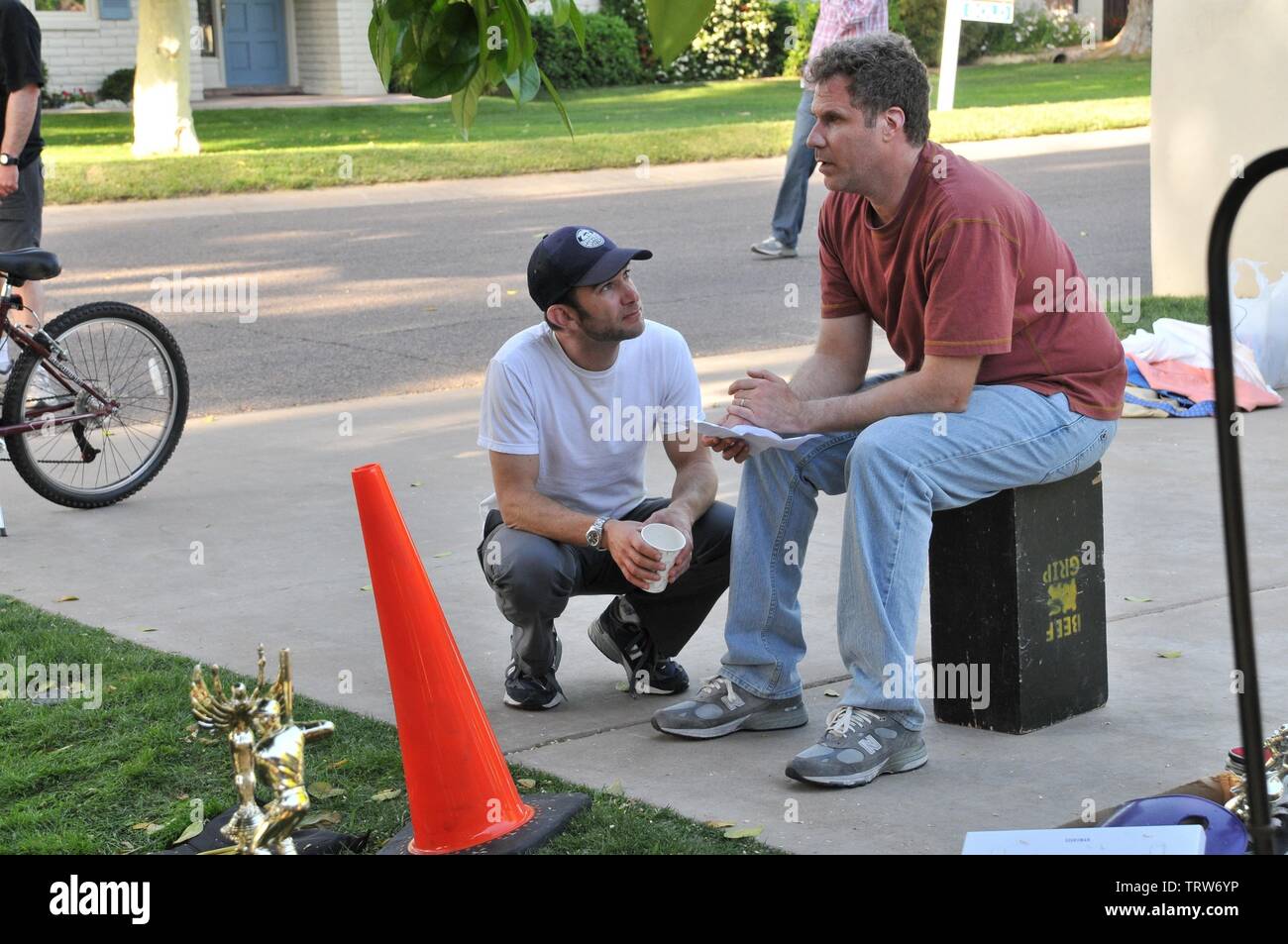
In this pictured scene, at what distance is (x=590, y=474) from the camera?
14.8ft

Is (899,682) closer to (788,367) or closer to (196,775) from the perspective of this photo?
(196,775)

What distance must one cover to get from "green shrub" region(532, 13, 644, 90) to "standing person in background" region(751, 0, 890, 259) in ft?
64.6

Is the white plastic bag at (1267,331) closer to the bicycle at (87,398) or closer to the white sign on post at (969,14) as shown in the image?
the bicycle at (87,398)

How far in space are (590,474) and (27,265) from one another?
9.25ft

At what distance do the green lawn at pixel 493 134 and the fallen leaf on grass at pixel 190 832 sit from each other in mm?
12864

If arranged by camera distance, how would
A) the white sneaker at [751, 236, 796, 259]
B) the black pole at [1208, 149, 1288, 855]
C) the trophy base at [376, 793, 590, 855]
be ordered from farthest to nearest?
1. the white sneaker at [751, 236, 796, 259]
2. the trophy base at [376, 793, 590, 855]
3. the black pole at [1208, 149, 1288, 855]

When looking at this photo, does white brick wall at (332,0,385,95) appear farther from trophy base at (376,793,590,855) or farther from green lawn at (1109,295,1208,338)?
trophy base at (376,793,590,855)

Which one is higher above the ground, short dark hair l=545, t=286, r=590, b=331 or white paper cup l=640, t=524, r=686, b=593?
short dark hair l=545, t=286, r=590, b=331

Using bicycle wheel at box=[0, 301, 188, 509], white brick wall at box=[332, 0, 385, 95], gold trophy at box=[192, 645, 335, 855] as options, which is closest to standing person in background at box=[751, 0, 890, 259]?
bicycle wheel at box=[0, 301, 188, 509]

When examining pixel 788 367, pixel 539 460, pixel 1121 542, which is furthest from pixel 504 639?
pixel 788 367

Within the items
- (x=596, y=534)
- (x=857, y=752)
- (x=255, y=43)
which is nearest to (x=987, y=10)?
(x=596, y=534)

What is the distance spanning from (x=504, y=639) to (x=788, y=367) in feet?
13.2

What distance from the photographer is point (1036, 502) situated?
408cm

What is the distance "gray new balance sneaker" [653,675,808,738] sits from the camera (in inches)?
165
